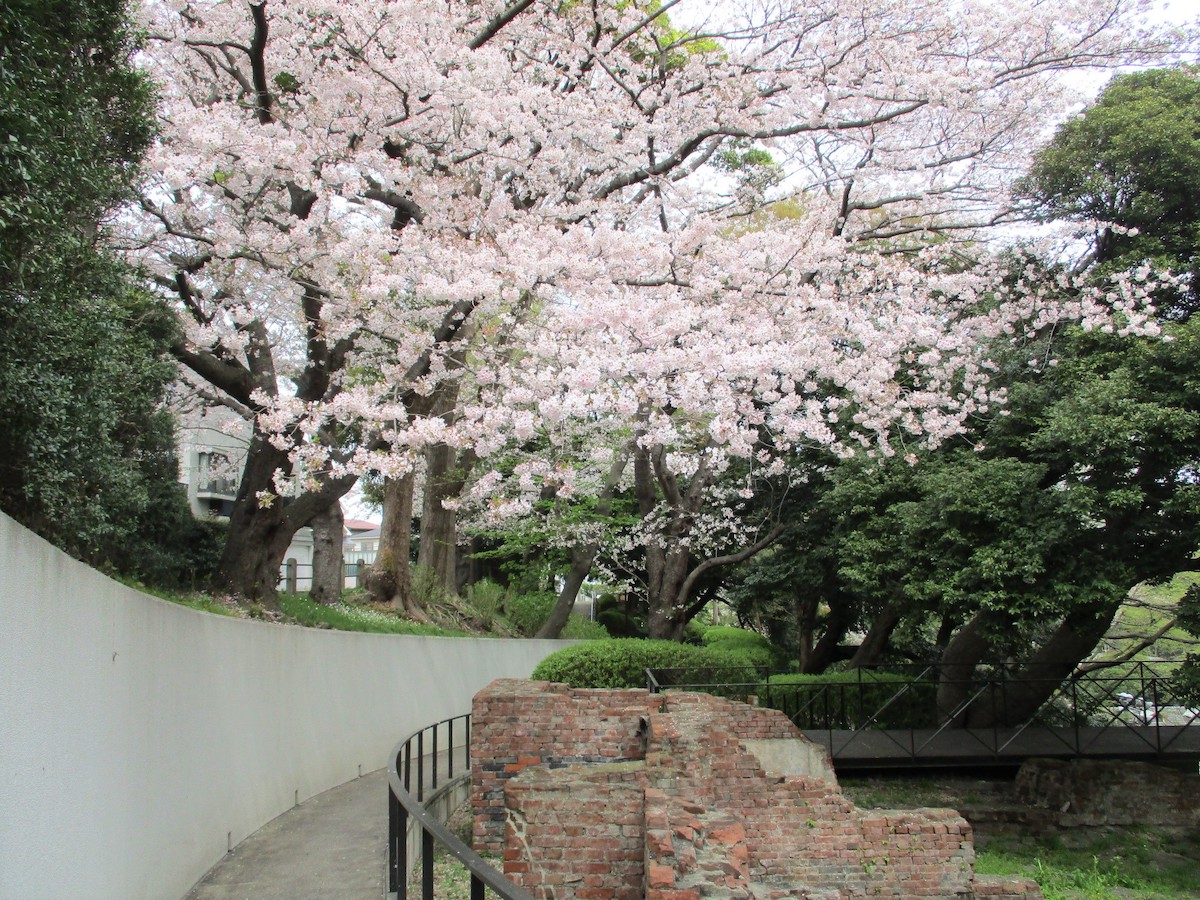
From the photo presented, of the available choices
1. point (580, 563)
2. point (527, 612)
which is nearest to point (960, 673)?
point (580, 563)

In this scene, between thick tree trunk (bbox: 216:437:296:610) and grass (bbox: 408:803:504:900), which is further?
thick tree trunk (bbox: 216:437:296:610)

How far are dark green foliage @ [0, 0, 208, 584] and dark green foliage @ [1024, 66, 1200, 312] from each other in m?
12.2

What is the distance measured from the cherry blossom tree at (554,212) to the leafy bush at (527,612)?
36.1 feet

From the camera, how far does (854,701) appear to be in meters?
17.9

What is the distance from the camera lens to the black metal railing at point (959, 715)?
1498cm

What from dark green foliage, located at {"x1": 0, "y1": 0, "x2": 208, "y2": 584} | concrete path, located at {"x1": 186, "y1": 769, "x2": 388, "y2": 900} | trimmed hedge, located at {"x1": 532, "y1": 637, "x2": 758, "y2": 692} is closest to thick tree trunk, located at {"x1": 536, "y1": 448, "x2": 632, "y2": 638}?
trimmed hedge, located at {"x1": 532, "y1": 637, "x2": 758, "y2": 692}

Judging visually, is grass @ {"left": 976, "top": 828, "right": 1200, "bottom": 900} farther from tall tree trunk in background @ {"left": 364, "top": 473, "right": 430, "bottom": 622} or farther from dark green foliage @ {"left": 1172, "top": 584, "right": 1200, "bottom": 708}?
tall tree trunk in background @ {"left": 364, "top": 473, "right": 430, "bottom": 622}

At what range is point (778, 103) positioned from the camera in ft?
44.6

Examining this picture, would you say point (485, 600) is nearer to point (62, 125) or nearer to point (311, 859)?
point (311, 859)

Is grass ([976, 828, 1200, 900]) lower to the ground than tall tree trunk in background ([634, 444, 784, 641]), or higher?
lower

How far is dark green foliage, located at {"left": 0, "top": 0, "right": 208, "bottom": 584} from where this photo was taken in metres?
4.64

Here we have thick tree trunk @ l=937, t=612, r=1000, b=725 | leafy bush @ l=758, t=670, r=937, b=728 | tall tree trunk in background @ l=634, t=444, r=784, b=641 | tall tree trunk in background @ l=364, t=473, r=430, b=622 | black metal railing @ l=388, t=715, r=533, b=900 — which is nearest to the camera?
black metal railing @ l=388, t=715, r=533, b=900

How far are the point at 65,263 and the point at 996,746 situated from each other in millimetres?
13950

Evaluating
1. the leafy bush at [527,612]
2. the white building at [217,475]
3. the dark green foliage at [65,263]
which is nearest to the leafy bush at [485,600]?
the leafy bush at [527,612]
